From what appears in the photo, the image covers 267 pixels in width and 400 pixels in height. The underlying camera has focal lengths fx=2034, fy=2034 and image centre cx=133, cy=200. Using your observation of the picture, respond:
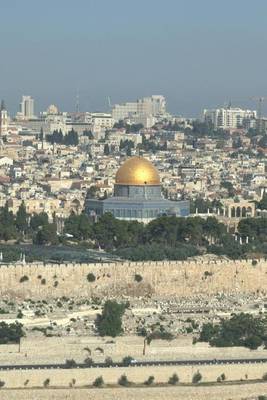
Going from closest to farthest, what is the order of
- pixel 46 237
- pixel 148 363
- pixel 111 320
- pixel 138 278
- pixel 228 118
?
pixel 148 363 < pixel 111 320 < pixel 138 278 < pixel 46 237 < pixel 228 118

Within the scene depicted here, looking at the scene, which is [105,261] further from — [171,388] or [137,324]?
[171,388]

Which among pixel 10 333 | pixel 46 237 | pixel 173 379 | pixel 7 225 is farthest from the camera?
pixel 7 225

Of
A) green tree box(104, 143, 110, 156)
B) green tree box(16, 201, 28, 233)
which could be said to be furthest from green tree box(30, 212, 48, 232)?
green tree box(104, 143, 110, 156)

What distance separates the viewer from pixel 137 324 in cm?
4178

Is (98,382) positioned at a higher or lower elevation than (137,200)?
lower

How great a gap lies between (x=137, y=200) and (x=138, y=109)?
109m

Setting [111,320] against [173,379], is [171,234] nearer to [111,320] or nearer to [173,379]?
[111,320]

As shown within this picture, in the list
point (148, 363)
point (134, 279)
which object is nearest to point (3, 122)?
point (134, 279)

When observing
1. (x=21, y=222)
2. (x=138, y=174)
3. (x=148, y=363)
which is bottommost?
(x=21, y=222)

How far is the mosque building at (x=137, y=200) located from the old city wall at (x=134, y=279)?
15.6 meters

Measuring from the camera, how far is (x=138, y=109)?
176375mm

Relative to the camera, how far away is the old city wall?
48000mm

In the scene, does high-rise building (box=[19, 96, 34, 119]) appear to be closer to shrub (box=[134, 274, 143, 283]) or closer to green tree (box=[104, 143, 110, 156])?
green tree (box=[104, 143, 110, 156])

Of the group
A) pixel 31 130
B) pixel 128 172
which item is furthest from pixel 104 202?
pixel 31 130
